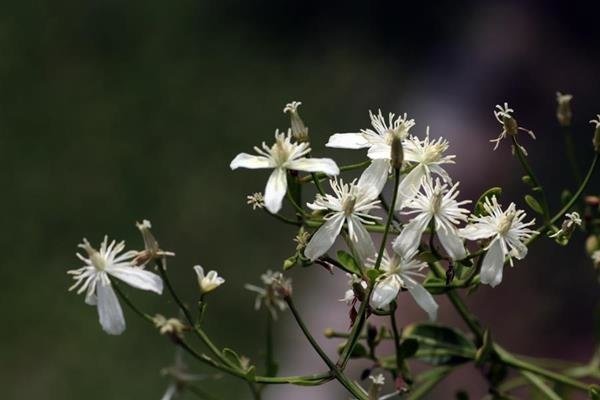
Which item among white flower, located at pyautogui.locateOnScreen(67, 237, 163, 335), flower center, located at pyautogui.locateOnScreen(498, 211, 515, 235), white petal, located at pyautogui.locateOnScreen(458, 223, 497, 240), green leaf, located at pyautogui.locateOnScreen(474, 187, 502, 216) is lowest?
white flower, located at pyautogui.locateOnScreen(67, 237, 163, 335)

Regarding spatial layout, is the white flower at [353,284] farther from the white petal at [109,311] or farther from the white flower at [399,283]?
the white petal at [109,311]

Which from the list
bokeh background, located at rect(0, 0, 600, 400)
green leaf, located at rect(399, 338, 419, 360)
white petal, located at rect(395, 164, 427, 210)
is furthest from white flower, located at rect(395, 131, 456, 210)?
bokeh background, located at rect(0, 0, 600, 400)

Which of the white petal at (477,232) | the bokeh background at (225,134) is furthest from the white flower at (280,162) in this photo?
the bokeh background at (225,134)

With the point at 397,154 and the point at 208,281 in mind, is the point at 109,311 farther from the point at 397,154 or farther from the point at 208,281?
the point at 397,154

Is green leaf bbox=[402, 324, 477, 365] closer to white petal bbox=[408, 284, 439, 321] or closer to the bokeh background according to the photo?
white petal bbox=[408, 284, 439, 321]

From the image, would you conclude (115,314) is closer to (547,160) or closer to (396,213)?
(396,213)

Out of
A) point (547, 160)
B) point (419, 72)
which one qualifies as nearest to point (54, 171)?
point (419, 72)
